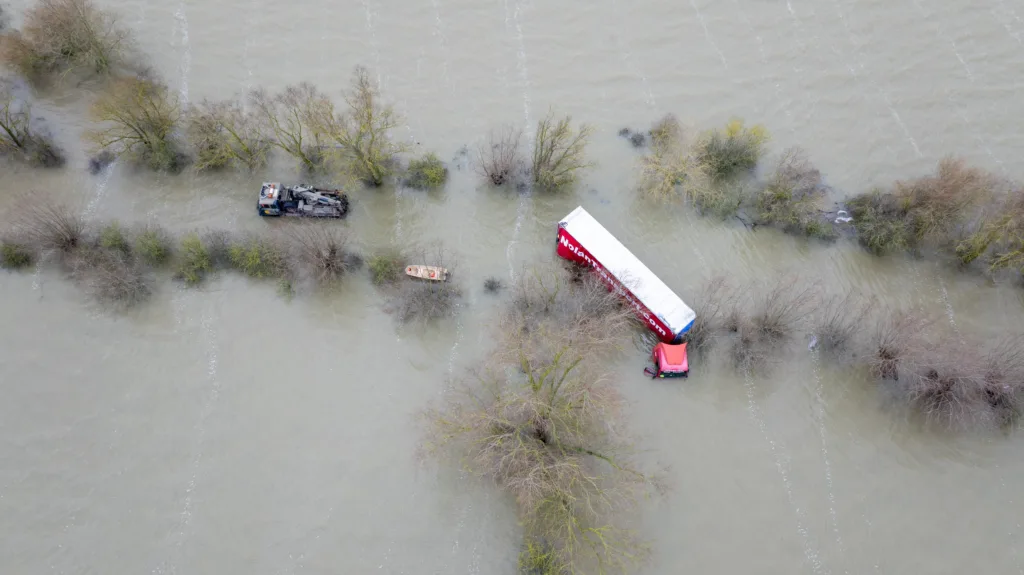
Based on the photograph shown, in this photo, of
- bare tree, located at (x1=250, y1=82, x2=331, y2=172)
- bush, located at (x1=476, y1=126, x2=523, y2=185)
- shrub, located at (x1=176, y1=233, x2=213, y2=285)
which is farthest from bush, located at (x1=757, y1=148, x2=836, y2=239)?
shrub, located at (x1=176, y1=233, x2=213, y2=285)

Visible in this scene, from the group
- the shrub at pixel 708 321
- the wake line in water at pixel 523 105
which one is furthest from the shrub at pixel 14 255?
the shrub at pixel 708 321

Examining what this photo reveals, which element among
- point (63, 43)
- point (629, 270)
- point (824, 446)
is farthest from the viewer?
point (63, 43)

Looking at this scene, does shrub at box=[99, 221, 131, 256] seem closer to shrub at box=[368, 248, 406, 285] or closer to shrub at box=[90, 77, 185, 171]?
shrub at box=[90, 77, 185, 171]

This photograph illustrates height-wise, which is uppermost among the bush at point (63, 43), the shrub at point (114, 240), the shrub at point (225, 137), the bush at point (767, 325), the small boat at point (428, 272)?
the bush at point (63, 43)

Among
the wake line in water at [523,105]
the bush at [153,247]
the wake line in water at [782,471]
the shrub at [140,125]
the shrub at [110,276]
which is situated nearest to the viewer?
the wake line in water at [782,471]

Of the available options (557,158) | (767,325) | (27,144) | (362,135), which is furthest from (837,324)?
(27,144)

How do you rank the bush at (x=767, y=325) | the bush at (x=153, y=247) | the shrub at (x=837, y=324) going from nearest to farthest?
the bush at (x=767, y=325) → the shrub at (x=837, y=324) → the bush at (x=153, y=247)

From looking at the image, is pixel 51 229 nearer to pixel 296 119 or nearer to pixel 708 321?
pixel 296 119

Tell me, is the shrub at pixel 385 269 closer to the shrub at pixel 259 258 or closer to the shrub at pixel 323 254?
the shrub at pixel 323 254
